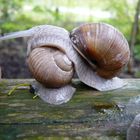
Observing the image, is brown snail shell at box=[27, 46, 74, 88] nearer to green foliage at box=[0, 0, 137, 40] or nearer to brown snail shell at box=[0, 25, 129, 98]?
brown snail shell at box=[0, 25, 129, 98]

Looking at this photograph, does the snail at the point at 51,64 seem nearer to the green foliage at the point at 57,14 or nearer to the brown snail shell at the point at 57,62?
the brown snail shell at the point at 57,62

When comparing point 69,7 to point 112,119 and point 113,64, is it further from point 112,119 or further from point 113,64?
point 112,119

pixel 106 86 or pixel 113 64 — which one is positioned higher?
pixel 113 64

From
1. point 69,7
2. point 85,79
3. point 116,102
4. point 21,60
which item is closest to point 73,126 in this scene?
point 116,102

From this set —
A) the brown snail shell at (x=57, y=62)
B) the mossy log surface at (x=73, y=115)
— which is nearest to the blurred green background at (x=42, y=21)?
the brown snail shell at (x=57, y=62)

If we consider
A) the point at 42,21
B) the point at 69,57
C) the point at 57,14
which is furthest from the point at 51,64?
the point at 42,21

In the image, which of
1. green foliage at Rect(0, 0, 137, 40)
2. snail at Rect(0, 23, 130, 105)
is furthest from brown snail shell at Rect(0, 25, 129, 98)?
green foliage at Rect(0, 0, 137, 40)
